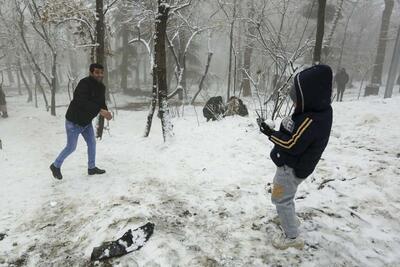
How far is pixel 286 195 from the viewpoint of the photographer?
3.62 metres

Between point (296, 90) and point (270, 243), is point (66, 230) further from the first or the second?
point (296, 90)

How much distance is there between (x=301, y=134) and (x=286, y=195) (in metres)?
0.72

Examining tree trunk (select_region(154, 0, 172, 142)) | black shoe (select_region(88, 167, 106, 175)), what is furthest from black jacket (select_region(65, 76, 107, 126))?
tree trunk (select_region(154, 0, 172, 142))

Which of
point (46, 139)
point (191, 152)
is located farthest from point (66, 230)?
point (46, 139)

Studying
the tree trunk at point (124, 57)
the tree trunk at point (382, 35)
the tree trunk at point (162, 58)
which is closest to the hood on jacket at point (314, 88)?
the tree trunk at point (162, 58)

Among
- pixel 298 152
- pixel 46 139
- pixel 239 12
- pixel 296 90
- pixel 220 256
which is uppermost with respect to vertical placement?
pixel 239 12

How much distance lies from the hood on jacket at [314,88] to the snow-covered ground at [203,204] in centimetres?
162

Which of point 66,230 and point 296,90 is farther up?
point 296,90

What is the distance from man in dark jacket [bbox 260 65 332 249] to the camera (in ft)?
10.7

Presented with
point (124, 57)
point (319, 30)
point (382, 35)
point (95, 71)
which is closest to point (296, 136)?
point (95, 71)

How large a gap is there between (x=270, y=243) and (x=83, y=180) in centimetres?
344

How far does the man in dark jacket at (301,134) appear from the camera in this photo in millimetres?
3271

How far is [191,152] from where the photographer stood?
714 centimetres

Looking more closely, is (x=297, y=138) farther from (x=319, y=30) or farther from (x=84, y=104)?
(x=319, y=30)
